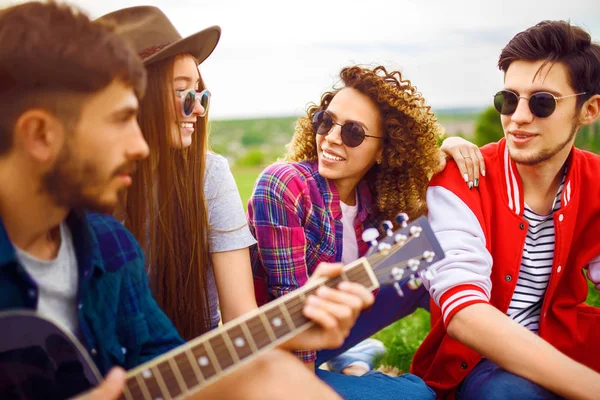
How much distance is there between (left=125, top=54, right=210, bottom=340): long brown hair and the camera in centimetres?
261

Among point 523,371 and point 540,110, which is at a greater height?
point 540,110

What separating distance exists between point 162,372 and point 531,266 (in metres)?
2.06

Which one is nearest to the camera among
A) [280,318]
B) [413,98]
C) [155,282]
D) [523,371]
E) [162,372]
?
[162,372]

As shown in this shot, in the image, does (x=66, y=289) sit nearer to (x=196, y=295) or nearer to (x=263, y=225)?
(x=196, y=295)

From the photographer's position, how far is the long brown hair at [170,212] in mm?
2611

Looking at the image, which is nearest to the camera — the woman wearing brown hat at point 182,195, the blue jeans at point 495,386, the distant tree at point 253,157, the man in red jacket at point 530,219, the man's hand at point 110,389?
the man's hand at point 110,389

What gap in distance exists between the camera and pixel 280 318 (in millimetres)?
1838

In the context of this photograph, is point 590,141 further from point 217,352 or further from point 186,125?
point 217,352

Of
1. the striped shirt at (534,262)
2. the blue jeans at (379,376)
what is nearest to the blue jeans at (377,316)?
the blue jeans at (379,376)

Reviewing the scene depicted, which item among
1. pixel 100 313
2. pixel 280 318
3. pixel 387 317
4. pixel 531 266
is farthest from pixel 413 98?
pixel 100 313

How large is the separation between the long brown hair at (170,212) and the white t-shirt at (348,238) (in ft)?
2.68

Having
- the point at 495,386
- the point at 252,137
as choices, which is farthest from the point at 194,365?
the point at 252,137

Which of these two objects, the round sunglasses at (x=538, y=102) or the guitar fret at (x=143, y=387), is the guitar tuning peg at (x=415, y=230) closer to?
the guitar fret at (x=143, y=387)

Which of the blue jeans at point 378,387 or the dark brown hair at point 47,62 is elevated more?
the dark brown hair at point 47,62
